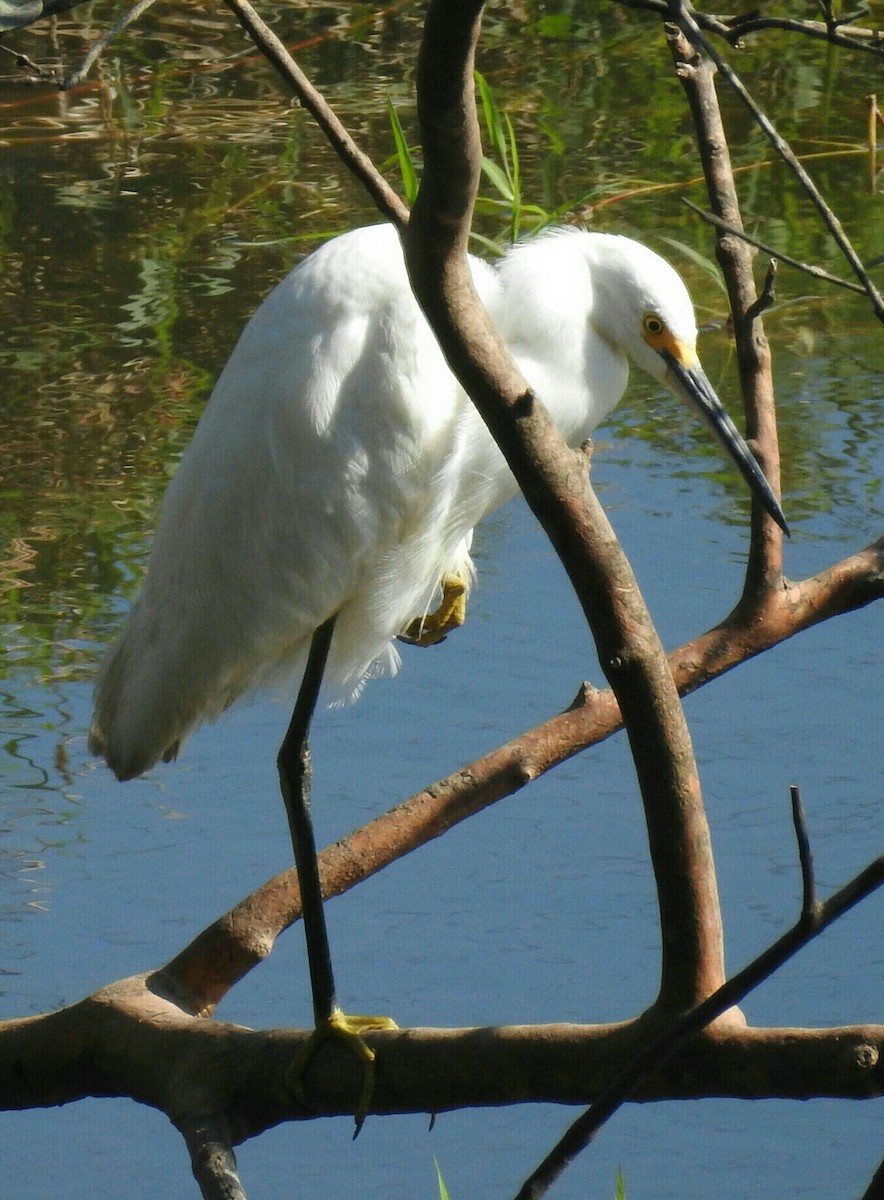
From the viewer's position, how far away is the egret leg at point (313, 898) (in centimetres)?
151

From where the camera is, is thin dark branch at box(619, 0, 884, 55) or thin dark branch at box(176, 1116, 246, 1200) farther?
thin dark branch at box(176, 1116, 246, 1200)

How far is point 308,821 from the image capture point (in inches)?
77.4

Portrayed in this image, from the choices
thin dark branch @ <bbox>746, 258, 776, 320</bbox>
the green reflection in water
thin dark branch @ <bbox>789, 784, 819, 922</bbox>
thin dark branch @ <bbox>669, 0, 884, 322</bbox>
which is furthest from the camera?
the green reflection in water

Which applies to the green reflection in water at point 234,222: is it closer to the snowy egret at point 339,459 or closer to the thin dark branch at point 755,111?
the snowy egret at point 339,459

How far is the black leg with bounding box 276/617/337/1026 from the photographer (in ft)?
6.05

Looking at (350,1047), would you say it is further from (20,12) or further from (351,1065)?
(20,12)

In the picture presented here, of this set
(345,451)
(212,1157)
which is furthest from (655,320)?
(212,1157)

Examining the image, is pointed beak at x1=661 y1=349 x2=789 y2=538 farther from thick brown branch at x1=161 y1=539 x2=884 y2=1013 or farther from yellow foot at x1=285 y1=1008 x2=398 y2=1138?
yellow foot at x1=285 y1=1008 x2=398 y2=1138

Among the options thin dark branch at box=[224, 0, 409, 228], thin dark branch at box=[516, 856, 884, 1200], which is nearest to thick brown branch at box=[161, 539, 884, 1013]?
thin dark branch at box=[224, 0, 409, 228]

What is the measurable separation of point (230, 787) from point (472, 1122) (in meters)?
0.77

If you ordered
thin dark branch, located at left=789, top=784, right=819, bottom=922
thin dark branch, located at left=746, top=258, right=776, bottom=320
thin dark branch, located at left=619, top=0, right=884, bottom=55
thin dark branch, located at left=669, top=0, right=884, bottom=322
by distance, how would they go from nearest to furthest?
thin dark branch, located at left=669, top=0, right=884, bottom=322
thin dark branch, located at left=789, top=784, right=819, bottom=922
thin dark branch, located at left=619, top=0, right=884, bottom=55
thin dark branch, located at left=746, top=258, right=776, bottom=320

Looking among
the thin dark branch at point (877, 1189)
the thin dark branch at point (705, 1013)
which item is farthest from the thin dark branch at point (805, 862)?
the thin dark branch at point (877, 1189)

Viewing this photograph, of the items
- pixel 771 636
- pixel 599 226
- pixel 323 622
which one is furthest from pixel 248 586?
pixel 599 226

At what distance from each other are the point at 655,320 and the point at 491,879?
3.20ft
